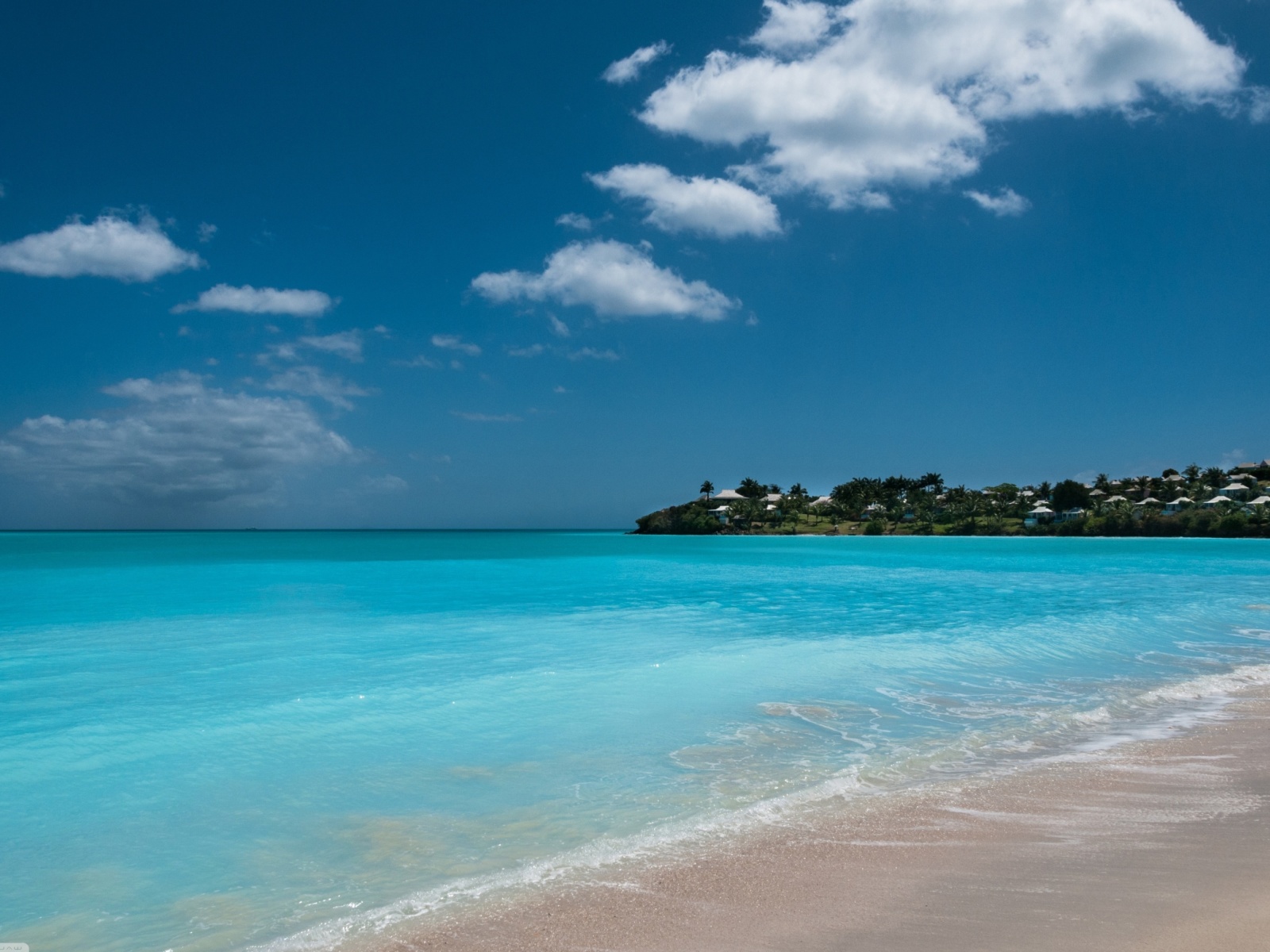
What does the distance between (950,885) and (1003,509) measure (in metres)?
131

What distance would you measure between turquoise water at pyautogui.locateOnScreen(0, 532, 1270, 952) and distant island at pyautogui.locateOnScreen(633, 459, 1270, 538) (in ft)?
316

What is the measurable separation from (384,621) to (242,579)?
71.9 feet

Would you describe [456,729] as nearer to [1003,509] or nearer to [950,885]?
[950,885]

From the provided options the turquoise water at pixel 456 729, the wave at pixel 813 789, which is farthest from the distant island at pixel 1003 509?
the wave at pixel 813 789

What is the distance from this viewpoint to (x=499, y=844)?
5.52 metres

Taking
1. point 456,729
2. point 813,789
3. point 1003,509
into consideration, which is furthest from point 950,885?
point 1003,509

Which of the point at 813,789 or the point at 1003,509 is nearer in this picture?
the point at 813,789

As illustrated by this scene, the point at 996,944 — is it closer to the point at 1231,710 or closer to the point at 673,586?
the point at 1231,710

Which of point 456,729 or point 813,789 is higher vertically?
point 813,789

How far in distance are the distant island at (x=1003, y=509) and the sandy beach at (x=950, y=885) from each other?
11416 centimetres

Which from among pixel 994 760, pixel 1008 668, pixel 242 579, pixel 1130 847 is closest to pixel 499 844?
pixel 1130 847

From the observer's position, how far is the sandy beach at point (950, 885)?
387 cm

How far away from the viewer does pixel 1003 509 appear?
12225 cm

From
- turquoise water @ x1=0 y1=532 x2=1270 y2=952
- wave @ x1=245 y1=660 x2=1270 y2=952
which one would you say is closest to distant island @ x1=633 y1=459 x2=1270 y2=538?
turquoise water @ x1=0 y1=532 x2=1270 y2=952
